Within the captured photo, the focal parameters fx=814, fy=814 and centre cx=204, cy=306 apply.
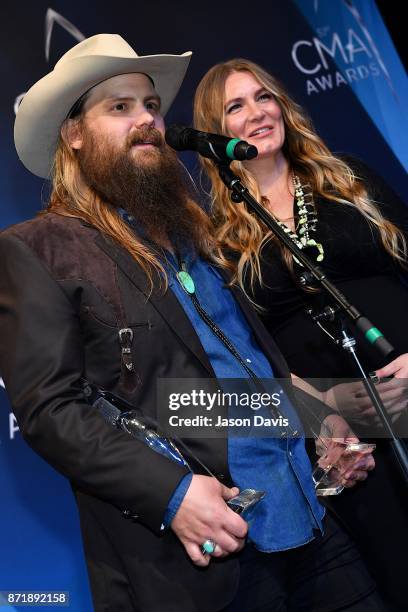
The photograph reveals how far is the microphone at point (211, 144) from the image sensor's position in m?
1.99

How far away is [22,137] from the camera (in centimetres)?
247

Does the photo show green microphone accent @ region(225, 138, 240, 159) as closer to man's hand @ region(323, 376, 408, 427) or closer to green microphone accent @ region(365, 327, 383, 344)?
green microphone accent @ region(365, 327, 383, 344)

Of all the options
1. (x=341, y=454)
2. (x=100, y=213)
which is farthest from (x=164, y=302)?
(x=341, y=454)

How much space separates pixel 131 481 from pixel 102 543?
27 cm

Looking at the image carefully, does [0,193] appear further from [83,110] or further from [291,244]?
[291,244]

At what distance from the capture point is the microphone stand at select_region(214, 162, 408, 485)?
1.78 m

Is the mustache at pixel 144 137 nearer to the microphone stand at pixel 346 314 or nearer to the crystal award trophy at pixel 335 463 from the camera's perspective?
the microphone stand at pixel 346 314

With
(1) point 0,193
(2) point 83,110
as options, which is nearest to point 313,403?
(2) point 83,110

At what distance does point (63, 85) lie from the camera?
235 centimetres

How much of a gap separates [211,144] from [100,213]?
0.38 metres

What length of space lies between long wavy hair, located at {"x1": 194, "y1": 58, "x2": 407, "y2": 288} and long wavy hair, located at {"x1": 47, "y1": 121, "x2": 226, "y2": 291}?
23cm

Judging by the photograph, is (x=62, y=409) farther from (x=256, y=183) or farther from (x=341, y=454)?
(x=256, y=183)

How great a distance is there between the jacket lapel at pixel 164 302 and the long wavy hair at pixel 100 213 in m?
0.02

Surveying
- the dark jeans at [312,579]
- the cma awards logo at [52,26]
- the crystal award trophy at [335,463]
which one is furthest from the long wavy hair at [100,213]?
the cma awards logo at [52,26]
